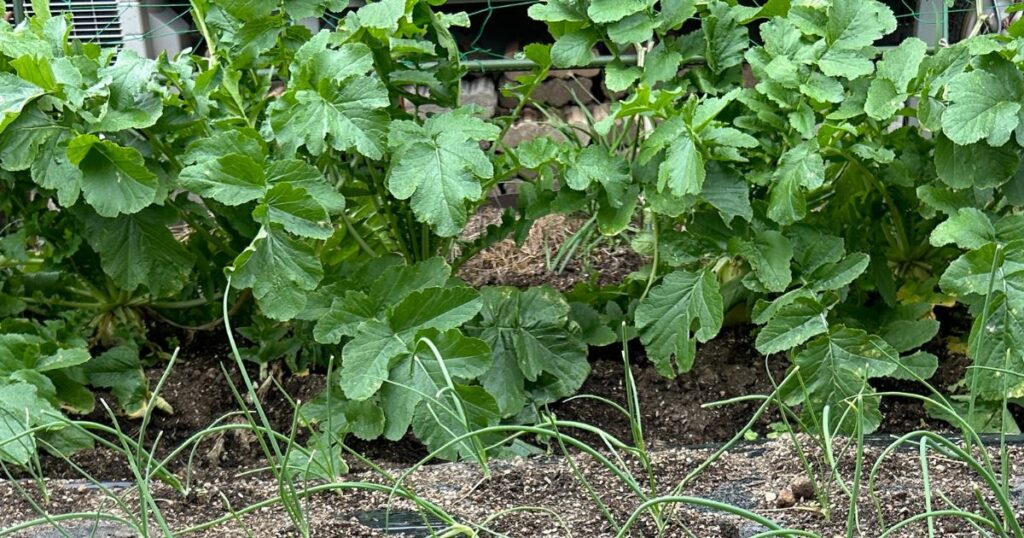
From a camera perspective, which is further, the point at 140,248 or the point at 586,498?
the point at 140,248

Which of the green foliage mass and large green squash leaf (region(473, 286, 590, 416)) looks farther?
large green squash leaf (region(473, 286, 590, 416))

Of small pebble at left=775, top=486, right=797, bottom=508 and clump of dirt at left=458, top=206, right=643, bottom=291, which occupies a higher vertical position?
small pebble at left=775, top=486, right=797, bottom=508

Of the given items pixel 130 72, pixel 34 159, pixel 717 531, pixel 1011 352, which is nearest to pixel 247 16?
pixel 130 72

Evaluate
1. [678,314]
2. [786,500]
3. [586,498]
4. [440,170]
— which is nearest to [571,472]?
[586,498]

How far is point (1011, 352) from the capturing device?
81.1 inches

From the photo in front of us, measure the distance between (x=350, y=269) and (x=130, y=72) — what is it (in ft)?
2.01

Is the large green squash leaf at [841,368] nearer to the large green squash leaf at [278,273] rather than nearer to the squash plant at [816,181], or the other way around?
the squash plant at [816,181]

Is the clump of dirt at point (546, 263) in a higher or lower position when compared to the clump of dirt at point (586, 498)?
lower

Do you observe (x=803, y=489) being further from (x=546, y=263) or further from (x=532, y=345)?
(x=546, y=263)

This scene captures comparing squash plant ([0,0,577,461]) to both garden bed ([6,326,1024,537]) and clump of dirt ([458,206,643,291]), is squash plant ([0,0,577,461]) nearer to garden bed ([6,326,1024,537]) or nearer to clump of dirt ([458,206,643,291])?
garden bed ([6,326,1024,537])

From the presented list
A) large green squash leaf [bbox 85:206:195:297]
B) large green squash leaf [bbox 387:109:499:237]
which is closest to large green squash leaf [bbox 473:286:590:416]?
large green squash leaf [bbox 387:109:499:237]

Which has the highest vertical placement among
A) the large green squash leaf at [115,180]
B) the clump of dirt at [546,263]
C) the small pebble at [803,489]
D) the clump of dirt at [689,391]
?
the large green squash leaf at [115,180]

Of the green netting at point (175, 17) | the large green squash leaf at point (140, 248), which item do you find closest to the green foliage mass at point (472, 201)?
the large green squash leaf at point (140, 248)

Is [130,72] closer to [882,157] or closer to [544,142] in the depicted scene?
[544,142]
